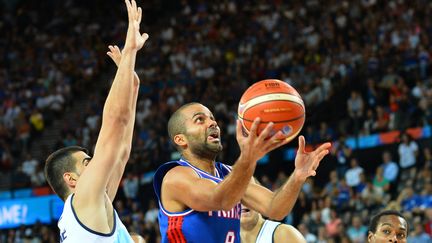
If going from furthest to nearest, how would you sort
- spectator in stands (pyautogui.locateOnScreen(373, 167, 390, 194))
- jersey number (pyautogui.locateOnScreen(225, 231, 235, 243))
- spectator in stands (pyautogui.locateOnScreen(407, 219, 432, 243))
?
spectator in stands (pyautogui.locateOnScreen(373, 167, 390, 194)) → spectator in stands (pyautogui.locateOnScreen(407, 219, 432, 243)) → jersey number (pyautogui.locateOnScreen(225, 231, 235, 243))

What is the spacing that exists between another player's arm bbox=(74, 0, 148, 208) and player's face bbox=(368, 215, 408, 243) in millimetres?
2655

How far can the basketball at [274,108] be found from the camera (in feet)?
15.0

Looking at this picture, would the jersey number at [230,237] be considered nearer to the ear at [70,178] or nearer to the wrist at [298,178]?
the wrist at [298,178]

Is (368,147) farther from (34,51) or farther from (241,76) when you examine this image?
(34,51)

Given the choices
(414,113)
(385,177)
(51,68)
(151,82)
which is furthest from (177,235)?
(51,68)

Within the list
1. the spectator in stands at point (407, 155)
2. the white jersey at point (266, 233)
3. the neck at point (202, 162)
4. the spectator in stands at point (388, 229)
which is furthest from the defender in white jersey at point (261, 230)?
the spectator in stands at point (407, 155)

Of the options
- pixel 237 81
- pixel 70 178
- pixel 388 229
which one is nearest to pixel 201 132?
pixel 70 178

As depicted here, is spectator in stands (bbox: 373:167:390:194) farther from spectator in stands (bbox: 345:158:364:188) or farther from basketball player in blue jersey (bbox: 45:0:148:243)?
basketball player in blue jersey (bbox: 45:0:148:243)

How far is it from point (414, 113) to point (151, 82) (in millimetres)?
8766

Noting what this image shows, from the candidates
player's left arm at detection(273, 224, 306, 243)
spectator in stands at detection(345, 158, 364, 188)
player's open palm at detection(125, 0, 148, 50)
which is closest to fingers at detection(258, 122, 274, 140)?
player's open palm at detection(125, 0, 148, 50)

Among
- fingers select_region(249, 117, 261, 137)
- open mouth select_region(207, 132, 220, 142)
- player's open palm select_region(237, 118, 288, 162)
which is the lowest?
player's open palm select_region(237, 118, 288, 162)

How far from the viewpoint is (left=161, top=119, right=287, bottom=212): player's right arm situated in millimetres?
4248

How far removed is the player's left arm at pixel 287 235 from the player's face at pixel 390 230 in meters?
0.59

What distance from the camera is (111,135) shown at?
14.6 ft
